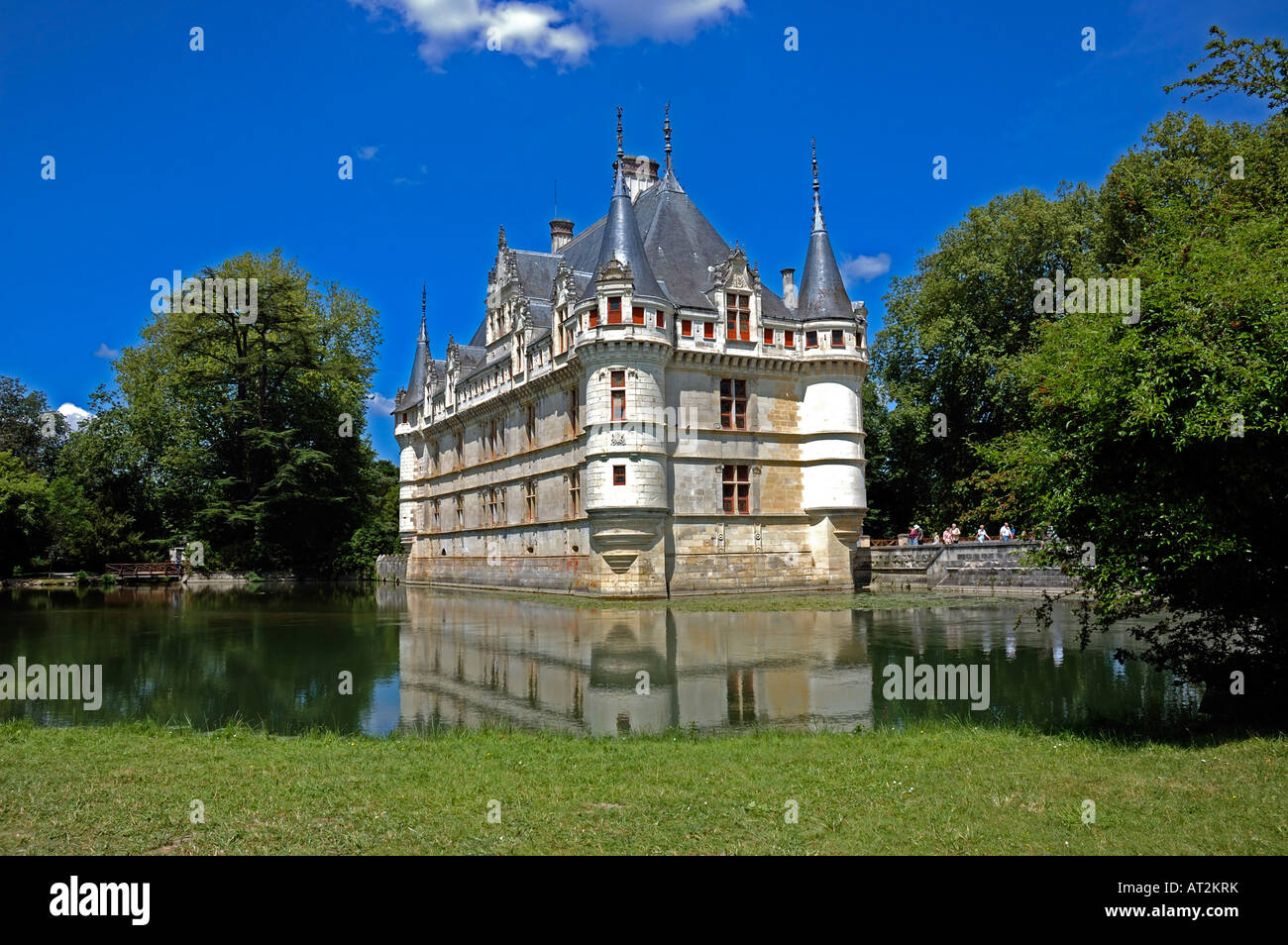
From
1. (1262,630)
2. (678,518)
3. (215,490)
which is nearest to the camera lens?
(1262,630)

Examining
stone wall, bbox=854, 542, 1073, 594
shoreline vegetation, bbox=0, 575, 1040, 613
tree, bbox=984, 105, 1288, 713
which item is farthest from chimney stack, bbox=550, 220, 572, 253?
tree, bbox=984, 105, 1288, 713

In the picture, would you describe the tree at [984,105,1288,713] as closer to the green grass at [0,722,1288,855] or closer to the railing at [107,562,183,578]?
the green grass at [0,722,1288,855]

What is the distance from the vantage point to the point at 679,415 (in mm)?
31703

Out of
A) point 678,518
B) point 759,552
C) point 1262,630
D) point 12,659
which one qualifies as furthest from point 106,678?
point 759,552

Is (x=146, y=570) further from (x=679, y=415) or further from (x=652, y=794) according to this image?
(x=652, y=794)

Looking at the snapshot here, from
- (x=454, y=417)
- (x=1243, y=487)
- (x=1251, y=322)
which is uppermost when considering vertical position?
(x=454, y=417)

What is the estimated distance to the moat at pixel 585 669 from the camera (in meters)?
10.9

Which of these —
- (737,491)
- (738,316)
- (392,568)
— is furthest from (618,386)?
(392,568)

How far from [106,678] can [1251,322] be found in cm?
1610

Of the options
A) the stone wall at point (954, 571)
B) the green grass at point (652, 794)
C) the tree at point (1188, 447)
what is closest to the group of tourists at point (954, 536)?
the stone wall at point (954, 571)

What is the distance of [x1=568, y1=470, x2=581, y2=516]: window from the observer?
33656 mm

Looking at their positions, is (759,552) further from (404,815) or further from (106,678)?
(404,815)

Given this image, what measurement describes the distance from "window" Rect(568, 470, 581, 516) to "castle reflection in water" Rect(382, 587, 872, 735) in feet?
30.3
